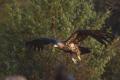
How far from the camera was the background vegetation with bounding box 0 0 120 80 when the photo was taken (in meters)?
12.1

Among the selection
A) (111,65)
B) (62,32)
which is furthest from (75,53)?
(111,65)

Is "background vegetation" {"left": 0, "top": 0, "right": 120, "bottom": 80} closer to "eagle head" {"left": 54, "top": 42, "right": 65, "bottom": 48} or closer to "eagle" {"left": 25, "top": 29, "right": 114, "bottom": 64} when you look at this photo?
"eagle" {"left": 25, "top": 29, "right": 114, "bottom": 64}

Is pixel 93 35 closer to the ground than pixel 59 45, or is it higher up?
higher up

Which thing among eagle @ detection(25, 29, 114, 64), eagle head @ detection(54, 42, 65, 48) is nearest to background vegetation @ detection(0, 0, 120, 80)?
eagle @ detection(25, 29, 114, 64)

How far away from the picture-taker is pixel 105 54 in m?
12.9

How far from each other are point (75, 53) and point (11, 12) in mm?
2708

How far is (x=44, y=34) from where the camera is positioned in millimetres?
12148

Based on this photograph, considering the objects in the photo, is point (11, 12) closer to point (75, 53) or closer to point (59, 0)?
point (59, 0)

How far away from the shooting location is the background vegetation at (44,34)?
1206 cm

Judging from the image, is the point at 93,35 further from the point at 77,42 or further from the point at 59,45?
the point at 59,45

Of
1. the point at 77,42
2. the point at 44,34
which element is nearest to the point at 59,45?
the point at 77,42

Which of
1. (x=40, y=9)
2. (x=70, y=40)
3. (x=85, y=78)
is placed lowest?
(x=85, y=78)

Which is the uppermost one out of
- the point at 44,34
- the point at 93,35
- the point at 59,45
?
the point at 44,34

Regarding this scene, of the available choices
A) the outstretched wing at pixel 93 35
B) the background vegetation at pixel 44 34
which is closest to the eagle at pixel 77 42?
the outstretched wing at pixel 93 35
